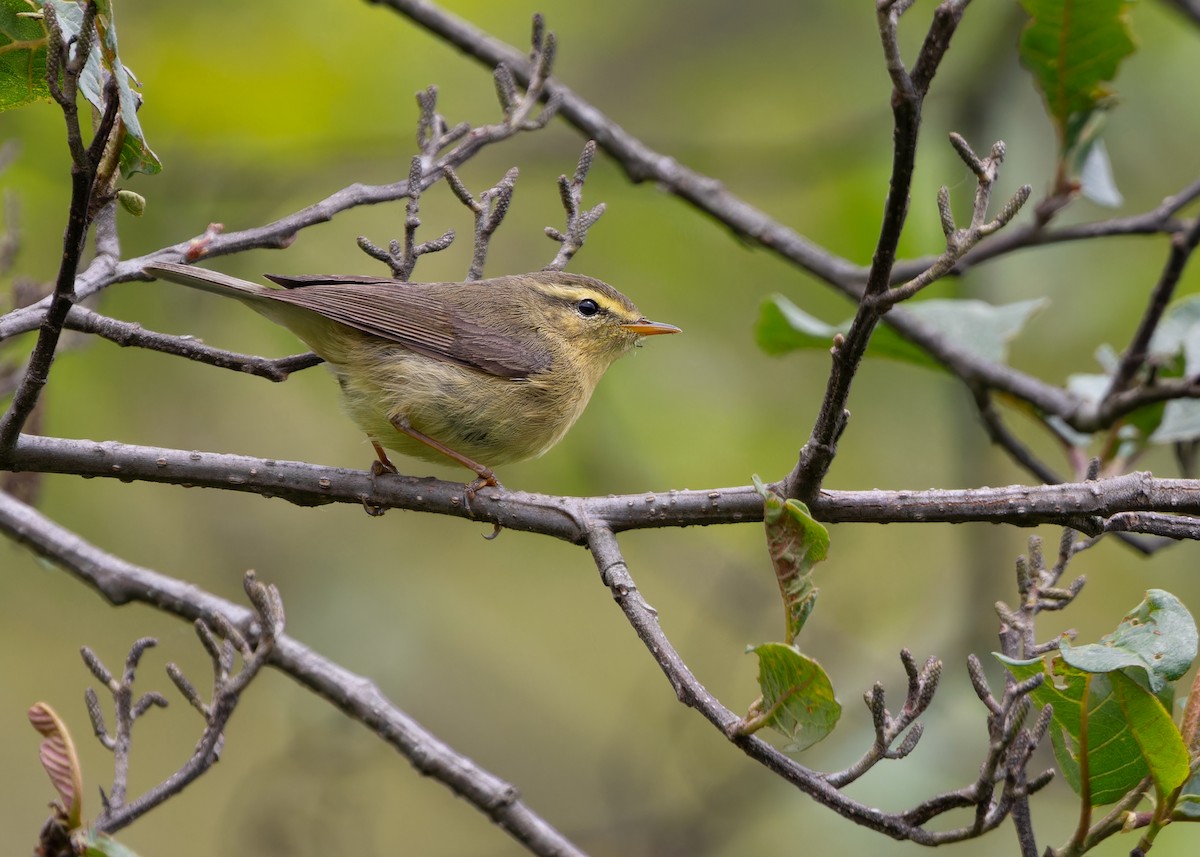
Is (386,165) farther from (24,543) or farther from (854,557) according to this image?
(24,543)

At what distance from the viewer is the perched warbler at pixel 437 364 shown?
435cm

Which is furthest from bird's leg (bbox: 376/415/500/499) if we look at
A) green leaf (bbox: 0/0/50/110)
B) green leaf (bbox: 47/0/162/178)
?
green leaf (bbox: 0/0/50/110)

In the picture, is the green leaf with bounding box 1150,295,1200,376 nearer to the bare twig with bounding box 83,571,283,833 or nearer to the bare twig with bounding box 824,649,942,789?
the bare twig with bounding box 824,649,942,789

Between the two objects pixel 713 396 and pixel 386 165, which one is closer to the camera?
pixel 713 396

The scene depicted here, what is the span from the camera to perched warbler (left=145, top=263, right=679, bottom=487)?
14.3ft

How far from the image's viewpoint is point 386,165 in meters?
8.39

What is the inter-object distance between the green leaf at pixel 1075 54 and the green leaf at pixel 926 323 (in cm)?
71

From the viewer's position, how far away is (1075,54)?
4.52m

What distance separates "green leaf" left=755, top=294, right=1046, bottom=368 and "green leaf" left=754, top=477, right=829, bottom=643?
2.38 m

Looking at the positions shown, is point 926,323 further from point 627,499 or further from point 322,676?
point 322,676

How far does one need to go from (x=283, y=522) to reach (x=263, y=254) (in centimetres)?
187

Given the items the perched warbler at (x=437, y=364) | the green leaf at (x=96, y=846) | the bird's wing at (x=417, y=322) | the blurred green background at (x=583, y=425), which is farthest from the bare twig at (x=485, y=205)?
the blurred green background at (x=583, y=425)

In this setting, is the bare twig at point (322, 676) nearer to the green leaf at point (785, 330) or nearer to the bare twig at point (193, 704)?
the bare twig at point (193, 704)

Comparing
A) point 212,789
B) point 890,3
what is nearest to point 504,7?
point 890,3
